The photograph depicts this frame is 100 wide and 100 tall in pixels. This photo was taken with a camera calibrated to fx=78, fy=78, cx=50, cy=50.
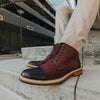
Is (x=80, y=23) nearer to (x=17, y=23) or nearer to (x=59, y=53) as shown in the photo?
(x=59, y=53)

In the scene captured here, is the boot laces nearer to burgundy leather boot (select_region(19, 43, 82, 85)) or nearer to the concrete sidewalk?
burgundy leather boot (select_region(19, 43, 82, 85))

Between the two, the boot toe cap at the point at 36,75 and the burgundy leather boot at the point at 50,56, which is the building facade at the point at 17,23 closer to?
the burgundy leather boot at the point at 50,56

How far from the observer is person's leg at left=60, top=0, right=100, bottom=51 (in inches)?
13.3

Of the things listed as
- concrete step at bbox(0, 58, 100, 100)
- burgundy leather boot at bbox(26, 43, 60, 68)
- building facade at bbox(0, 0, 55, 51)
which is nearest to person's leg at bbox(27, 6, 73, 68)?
burgundy leather boot at bbox(26, 43, 60, 68)

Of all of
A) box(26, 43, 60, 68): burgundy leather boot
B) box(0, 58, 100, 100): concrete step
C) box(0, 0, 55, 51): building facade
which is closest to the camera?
box(0, 58, 100, 100): concrete step

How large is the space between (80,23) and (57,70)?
0.23 m

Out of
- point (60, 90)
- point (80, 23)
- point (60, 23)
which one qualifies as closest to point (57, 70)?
point (60, 90)

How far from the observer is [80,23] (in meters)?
0.34

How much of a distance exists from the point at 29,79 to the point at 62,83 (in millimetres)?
128

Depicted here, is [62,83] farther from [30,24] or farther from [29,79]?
[30,24]

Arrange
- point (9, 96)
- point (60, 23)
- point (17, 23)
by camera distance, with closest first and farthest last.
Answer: point (9, 96) → point (60, 23) → point (17, 23)

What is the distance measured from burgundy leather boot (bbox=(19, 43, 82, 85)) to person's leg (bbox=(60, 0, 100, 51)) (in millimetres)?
33

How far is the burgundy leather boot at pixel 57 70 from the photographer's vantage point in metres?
0.29

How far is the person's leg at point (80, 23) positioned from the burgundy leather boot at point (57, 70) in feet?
0.11
